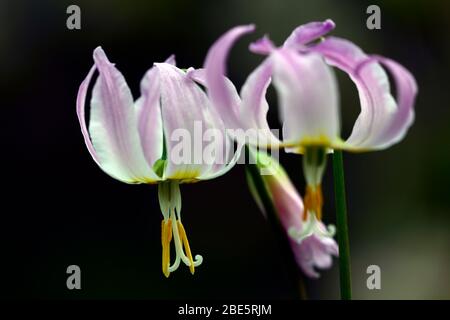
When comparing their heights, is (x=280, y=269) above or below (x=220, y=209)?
below

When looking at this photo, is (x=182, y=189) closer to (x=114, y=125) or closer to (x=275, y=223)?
(x=275, y=223)

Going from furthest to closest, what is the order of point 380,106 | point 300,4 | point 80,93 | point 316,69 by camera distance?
point 300,4 < point 80,93 < point 380,106 < point 316,69

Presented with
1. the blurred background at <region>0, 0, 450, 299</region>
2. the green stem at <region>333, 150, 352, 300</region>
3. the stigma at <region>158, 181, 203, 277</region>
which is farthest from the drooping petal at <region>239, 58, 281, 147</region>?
the blurred background at <region>0, 0, 450, 299</region>

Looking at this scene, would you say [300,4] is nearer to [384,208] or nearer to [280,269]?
[384,208]

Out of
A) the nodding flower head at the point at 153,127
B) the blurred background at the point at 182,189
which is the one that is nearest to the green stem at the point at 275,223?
the nodding flower head at the point at 153,127

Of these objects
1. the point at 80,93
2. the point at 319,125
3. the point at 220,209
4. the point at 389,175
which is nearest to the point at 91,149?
the point at 80,93

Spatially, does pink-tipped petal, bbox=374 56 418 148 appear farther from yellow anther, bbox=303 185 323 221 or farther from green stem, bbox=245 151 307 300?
green stem, bbox=245 151 307 300

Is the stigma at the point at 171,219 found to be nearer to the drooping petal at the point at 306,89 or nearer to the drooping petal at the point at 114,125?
the drooping petal at the point at 114,125
